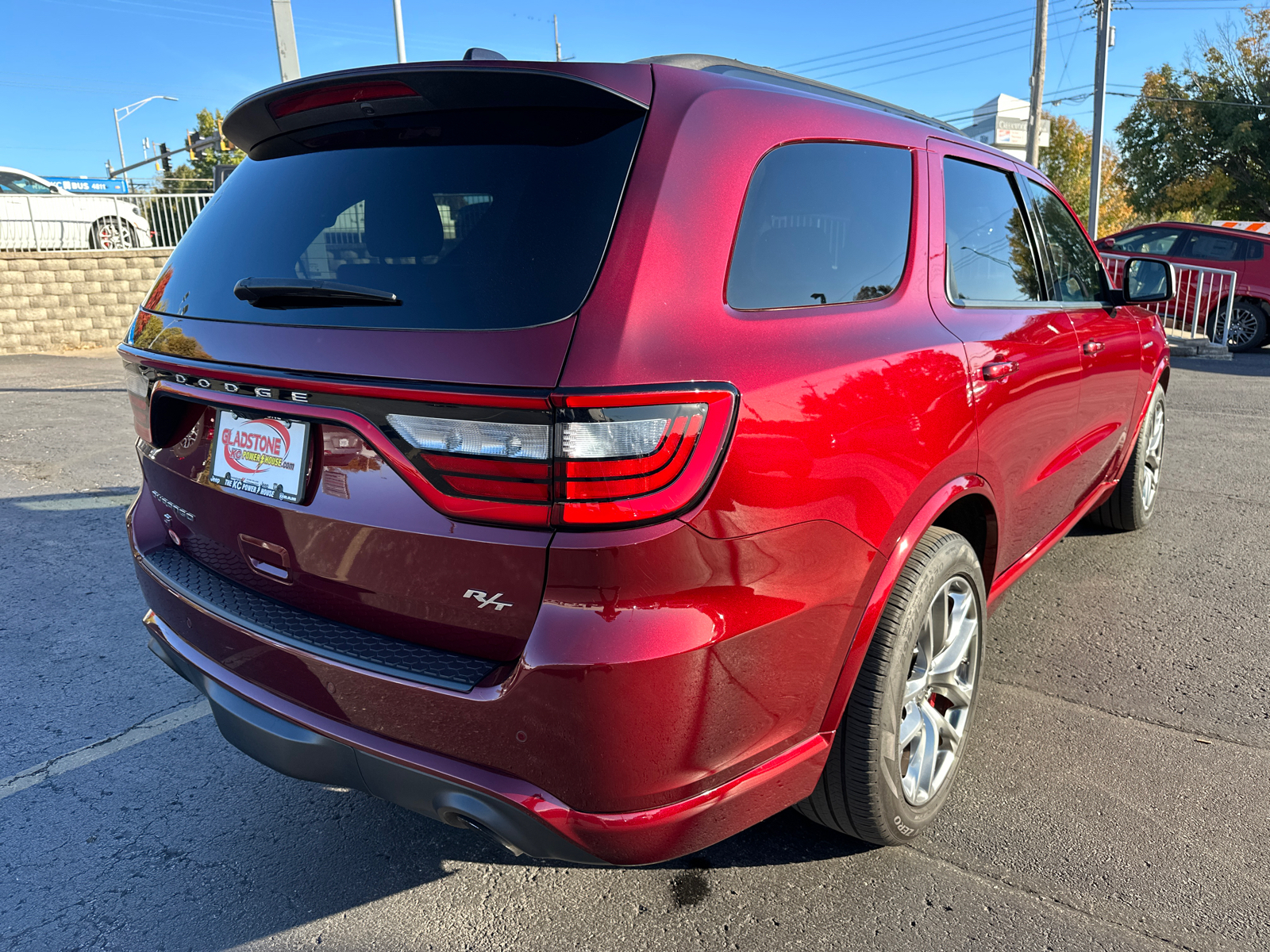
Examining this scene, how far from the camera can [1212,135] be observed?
1142 inches

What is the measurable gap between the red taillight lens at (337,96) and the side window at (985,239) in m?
1.52

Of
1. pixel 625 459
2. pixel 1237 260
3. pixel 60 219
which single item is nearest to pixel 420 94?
pixel 625 459

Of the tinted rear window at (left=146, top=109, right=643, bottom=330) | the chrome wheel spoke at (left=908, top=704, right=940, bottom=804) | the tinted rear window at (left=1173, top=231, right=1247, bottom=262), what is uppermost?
the tinted rear window at (left=146, top=109, right=643, bottom=330)

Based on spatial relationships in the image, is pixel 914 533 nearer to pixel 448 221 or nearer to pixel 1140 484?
pixel 448 221

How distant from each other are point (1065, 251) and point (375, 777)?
10.6 feet

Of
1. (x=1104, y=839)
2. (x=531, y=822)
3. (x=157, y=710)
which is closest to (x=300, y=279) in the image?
(x=531, y=822)

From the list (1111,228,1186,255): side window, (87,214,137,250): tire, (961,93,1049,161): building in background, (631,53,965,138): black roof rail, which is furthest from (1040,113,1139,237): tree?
(631,53,965,138): black roof rail

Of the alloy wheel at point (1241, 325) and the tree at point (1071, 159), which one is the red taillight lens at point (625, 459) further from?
the tree at point (1071, 159)

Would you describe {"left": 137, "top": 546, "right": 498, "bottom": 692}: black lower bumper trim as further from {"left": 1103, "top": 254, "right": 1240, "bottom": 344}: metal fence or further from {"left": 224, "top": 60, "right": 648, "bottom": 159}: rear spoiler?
{"left": 1103, "top": 254, "right": 1240, "bottom": 344}: metal fence

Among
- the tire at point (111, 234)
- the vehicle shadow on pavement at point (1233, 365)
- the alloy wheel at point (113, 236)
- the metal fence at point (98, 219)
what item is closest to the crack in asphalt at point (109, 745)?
the vehicle shadow on pavement at point (1233, 365)

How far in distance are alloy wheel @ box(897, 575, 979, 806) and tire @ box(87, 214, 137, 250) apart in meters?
15.7

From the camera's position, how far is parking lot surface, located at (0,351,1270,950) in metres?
2.08

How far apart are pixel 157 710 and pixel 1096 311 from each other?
12.6 ft

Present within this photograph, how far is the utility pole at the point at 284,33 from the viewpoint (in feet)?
24.6
